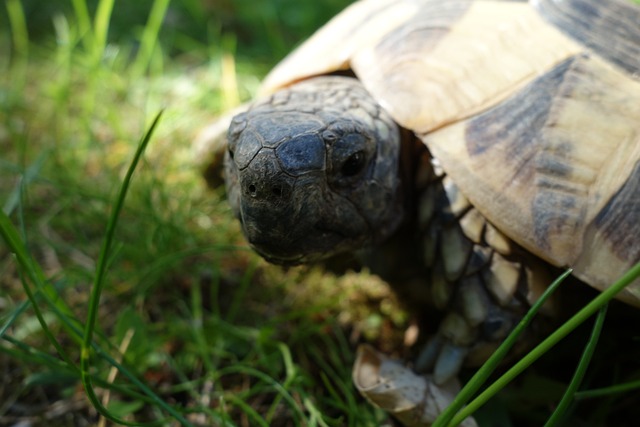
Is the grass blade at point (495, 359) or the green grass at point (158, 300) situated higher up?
the grass blade at point (495, 359)

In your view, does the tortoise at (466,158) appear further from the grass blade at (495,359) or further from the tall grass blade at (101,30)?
the tall grass blade at (101,30)

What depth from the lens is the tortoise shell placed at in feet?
4.00

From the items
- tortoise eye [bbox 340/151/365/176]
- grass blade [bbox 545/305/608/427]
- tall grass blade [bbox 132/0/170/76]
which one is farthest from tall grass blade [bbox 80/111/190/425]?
tall grass blade [bbox 132/0/170/76]

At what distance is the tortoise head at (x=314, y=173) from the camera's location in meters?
1.07

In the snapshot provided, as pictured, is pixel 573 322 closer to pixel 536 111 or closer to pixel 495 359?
pixel 495 359

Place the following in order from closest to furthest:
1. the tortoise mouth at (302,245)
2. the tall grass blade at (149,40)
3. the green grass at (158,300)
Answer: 1. the tortoise mouth at (302,245)
2. the green grass at (158,300)
3. the tall grass blade at (149,40)

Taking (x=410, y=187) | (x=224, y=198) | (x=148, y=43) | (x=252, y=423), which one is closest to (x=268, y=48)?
(x=148, y=43)

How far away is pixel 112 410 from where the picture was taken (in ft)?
4.58

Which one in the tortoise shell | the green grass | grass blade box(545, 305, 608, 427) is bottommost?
the green grass

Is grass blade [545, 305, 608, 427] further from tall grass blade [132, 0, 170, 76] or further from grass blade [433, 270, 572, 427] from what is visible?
tall grass blade [132, 0, 170, 76]

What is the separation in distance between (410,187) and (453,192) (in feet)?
0.42

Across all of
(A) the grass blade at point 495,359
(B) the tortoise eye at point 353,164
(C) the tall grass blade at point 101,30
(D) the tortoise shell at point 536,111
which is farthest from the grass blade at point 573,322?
(C) the tall grass blade at point 101,30

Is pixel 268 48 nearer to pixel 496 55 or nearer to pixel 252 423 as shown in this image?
pixel 496 55

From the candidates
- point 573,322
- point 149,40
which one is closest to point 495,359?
point 573,322
